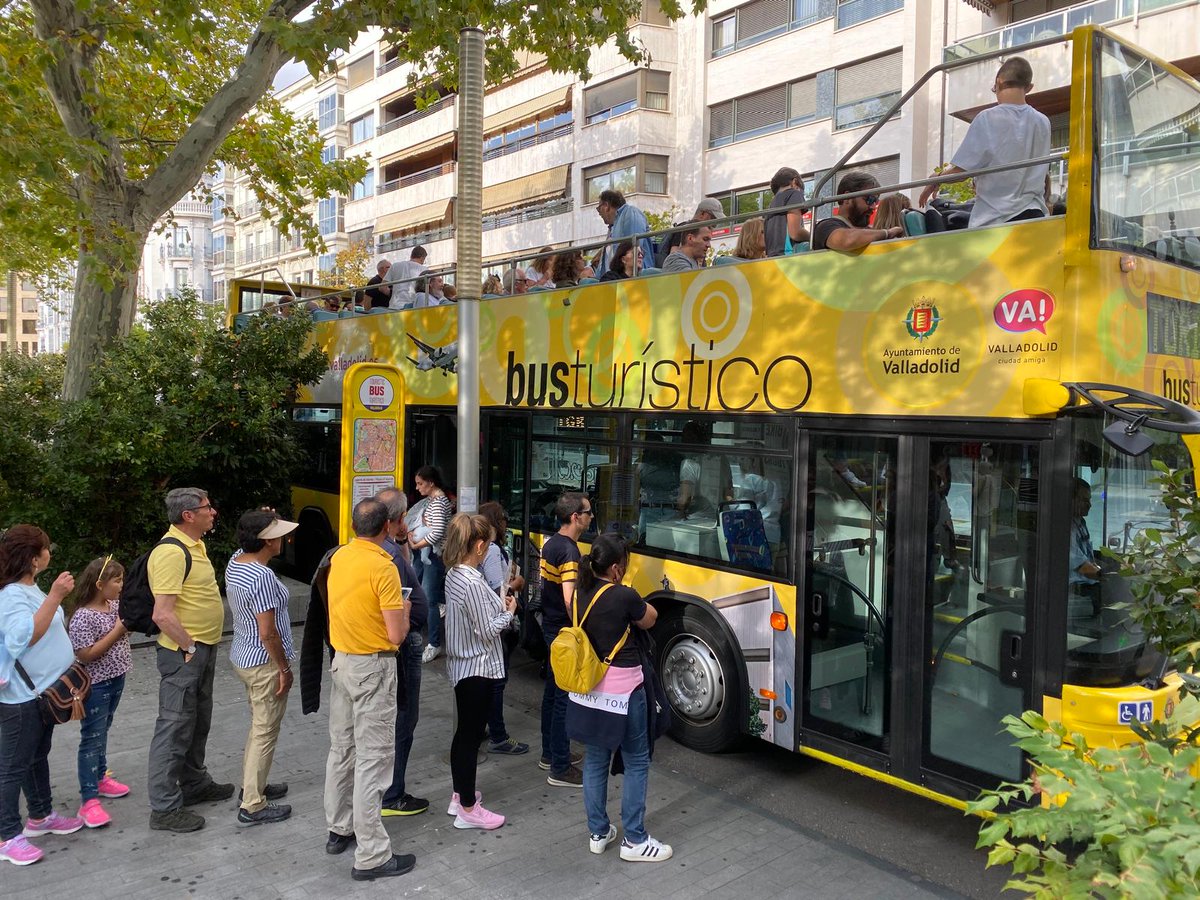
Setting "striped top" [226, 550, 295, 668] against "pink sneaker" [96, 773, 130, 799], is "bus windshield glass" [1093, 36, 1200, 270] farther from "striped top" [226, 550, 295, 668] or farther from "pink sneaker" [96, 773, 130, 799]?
"pink sneaker" [96, 773, 130, 799]

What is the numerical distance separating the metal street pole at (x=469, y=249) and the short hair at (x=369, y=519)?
1267 millimetres

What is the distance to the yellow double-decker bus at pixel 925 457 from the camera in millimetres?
4531

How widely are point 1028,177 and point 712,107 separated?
25382 mm

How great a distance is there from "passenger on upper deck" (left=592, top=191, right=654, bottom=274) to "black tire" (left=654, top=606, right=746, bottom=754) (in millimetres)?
3075

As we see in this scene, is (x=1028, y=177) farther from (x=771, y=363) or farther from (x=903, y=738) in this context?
(x=903, y=738)

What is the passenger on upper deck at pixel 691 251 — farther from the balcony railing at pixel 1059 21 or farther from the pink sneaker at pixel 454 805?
the balcony railing at pixel 1059 21

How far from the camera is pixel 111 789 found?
18.2 ft

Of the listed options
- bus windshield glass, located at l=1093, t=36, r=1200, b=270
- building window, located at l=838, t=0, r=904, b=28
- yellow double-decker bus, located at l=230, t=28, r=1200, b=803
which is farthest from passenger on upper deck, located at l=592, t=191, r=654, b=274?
building window, located at l=838, t=0, r=904, b=28

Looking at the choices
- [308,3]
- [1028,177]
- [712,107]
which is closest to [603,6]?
[308,3]

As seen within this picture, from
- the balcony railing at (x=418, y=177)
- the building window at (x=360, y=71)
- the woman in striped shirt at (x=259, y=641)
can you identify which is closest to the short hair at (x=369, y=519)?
the woman in striped shirt at (x=259, y=641)

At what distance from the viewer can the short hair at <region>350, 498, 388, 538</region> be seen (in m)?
4.68

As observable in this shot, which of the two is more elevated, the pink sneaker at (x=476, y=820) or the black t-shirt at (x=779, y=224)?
the black t-shirt at (x=779, y=224)

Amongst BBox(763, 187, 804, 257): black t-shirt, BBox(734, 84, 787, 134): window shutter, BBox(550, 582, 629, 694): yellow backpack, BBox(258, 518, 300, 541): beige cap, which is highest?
BBox(734, 84, 787, 134): window shutter

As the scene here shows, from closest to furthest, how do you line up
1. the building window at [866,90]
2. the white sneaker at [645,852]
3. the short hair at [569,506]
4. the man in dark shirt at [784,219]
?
the white sneaker at [645,852]
the short hair at [569,506]
the man in dark shirt at [784,219]
the building window at [866,90]
